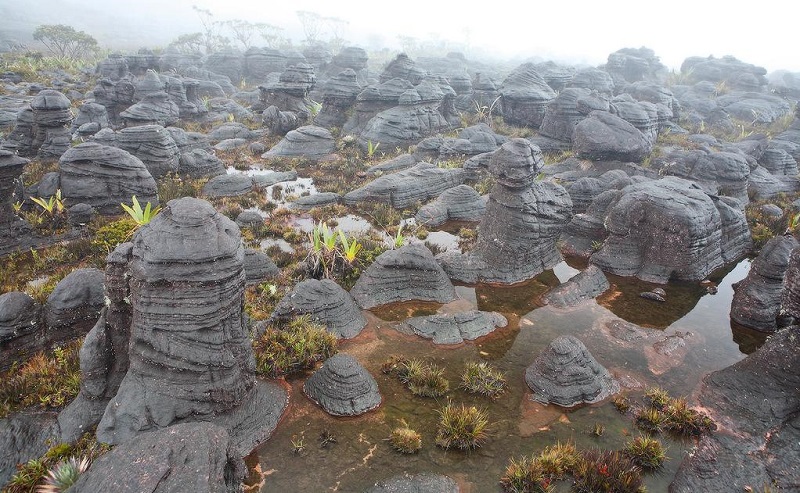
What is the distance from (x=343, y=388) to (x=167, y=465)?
154 inches

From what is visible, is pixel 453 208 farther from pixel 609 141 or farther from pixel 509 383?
pixel 509 383

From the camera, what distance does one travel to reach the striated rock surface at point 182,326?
7086 millimetres

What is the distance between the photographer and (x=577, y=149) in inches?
938

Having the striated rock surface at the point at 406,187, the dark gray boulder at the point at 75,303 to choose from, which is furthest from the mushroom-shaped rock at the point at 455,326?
the striated rock surface at the point at 406,187

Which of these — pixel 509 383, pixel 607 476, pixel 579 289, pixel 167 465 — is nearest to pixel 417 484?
pixel 607 476

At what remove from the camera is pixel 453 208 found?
19172mm

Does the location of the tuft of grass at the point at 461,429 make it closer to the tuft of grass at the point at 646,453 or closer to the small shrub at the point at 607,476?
the small shrub at the point at 607,476

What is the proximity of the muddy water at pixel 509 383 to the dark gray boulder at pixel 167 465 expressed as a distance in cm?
193

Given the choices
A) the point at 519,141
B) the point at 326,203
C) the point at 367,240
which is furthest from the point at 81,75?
the point at 519,141

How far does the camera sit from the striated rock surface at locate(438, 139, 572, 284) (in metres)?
13.6

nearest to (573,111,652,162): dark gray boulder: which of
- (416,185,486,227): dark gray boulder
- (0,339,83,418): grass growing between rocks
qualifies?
(416,185,486,227): dark gray boulder

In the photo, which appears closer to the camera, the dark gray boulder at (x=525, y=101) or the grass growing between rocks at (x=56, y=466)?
the grass growing between rocks at (x=56, y=466)

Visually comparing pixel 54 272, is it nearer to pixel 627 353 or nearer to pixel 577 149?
pixel 627 353

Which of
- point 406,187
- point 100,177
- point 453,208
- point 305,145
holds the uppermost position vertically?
point 100,177
